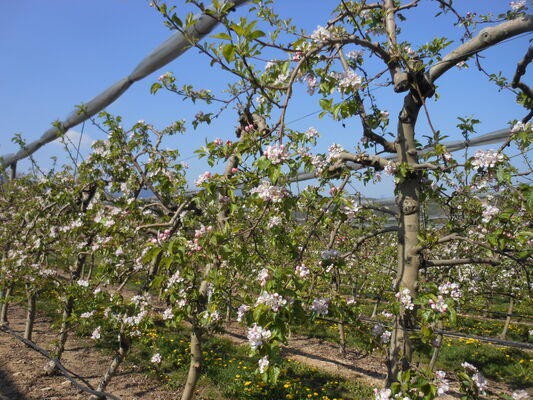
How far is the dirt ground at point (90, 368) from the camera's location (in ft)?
14.0

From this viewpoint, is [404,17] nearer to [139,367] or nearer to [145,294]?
[145,294]

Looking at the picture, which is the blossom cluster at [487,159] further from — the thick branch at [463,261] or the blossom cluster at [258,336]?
the blossom cluster at [258,336]

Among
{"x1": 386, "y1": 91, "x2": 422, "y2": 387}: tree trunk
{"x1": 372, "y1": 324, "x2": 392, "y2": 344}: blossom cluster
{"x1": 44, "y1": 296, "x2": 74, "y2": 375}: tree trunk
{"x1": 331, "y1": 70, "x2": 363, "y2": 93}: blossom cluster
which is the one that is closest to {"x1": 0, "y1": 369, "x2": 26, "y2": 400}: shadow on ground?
{"x1": 44, "y1": 296, "x2": 74, "y2": 375}: tree trunk

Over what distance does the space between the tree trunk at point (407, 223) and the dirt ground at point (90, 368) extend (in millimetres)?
1831

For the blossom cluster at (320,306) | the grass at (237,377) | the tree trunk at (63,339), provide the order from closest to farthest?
1. the blossom cluster at (320,306)
2. the tree trunk at (63,339)
3. the grass at (237,377)

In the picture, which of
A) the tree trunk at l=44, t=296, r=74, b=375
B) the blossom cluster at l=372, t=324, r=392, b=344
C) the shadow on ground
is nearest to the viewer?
the blossom cluster at l=372, t=324, r=392, b=344

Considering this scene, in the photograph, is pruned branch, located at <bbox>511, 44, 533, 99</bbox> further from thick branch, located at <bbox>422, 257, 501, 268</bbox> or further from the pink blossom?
the pink blossom

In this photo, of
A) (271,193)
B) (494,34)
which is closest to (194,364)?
(271,193)

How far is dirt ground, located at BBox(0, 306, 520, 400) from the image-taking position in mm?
4270

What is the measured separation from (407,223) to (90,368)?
4827 millimetres

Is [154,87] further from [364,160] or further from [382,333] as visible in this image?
[382,333]

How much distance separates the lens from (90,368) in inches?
194

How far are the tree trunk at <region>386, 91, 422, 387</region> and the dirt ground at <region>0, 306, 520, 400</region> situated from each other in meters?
1.83

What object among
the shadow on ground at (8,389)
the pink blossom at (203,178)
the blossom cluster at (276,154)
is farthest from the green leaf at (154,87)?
the shadow on ground at (8,389)
